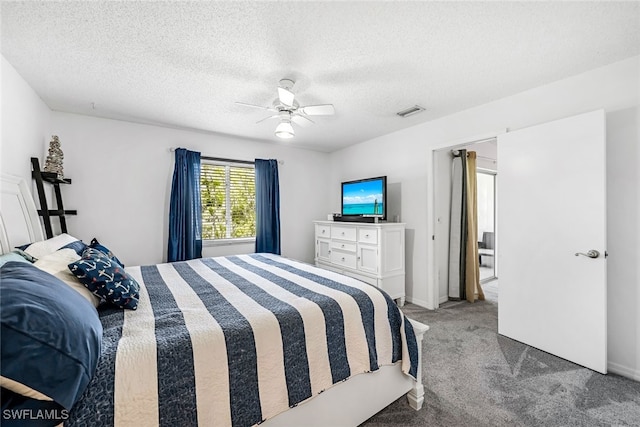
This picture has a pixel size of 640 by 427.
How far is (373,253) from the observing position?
141 inches

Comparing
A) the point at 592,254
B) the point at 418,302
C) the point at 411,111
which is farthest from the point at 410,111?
the point at 418,302

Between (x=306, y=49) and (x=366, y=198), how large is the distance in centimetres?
251

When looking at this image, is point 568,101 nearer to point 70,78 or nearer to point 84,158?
point 70,78

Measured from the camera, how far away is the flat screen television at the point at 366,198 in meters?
3.82

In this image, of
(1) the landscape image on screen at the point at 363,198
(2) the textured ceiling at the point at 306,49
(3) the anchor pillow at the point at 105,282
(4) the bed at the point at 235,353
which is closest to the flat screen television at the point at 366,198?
(1) the landscape image on screen at the point at 363,198

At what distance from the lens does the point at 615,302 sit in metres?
2.18

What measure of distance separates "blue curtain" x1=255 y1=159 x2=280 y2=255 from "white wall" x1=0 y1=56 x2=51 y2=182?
2.42 meters

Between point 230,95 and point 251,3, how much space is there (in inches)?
49.7

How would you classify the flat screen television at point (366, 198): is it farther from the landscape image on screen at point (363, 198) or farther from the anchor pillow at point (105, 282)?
the anchor pillow at point (105, 282)

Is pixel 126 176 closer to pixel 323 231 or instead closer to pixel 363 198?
pixel 323 231

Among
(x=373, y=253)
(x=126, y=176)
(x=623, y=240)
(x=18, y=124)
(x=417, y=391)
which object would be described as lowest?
(x=417, y=391)

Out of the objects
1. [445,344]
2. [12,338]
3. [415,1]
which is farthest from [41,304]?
[445,344]

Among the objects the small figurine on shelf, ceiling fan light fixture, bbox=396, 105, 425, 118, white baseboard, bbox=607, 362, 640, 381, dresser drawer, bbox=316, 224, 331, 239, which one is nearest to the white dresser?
dresser drawer, bbox=316, 224, 331, 239

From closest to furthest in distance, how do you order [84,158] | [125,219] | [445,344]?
[445,344]
[84,158]
[125,219]
